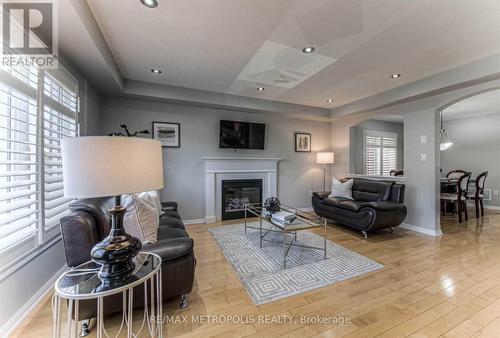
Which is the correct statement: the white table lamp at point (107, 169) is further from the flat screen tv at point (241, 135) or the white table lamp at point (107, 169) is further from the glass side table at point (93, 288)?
the flat screen tv at point (241, 135)

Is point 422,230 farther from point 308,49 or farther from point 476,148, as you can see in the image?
point 476,148

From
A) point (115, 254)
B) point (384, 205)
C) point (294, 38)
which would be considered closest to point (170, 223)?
point (115, 254)

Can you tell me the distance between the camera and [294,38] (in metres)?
2.32

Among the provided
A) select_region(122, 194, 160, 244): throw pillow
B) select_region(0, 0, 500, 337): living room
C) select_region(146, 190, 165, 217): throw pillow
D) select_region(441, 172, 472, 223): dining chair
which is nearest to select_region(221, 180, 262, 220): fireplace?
select_region(0, 0, 500, 337): living room

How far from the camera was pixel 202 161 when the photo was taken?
173 inches

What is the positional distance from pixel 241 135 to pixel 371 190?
2.74 m

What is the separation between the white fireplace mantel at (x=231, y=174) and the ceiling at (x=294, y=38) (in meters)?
1.60

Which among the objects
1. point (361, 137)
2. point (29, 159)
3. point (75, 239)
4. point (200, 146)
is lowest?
point (75, 239)

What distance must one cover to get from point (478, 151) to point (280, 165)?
549cm

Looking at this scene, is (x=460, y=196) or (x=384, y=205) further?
(x=460, y=196)

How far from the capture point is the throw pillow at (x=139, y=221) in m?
1.81

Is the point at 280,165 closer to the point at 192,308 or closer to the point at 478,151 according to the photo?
the point at 192,308

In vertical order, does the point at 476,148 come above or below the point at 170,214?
above

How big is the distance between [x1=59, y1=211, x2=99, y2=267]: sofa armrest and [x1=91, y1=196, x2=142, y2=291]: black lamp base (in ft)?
1.47
